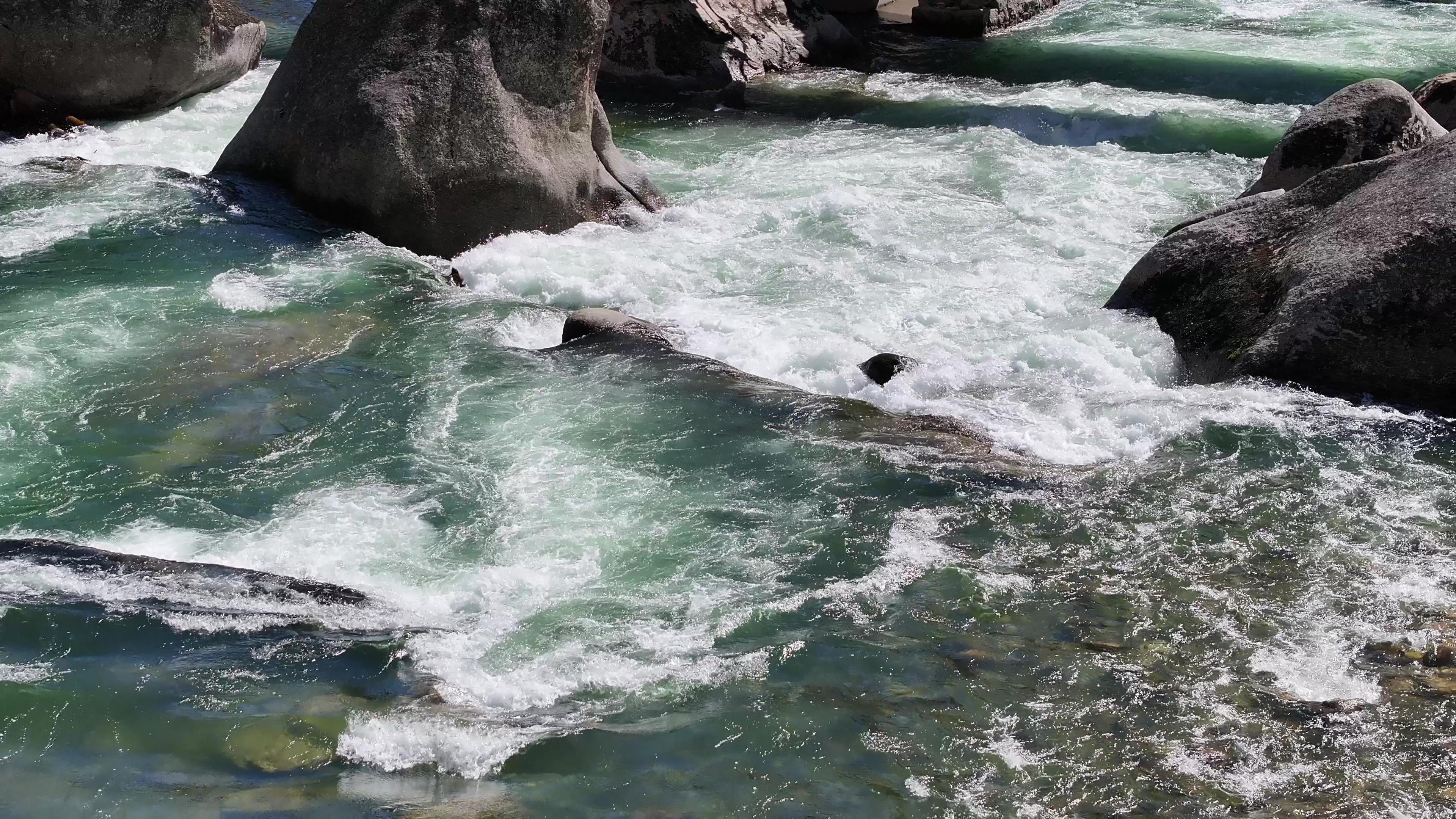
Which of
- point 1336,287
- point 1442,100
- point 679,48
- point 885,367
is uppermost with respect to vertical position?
point 1442,100

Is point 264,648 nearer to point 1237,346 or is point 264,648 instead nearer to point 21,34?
point 1237,346

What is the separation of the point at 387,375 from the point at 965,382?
3521 millimetres

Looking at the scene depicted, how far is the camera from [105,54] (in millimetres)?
12891

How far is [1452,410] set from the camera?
7.46m

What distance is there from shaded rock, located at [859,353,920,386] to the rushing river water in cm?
16

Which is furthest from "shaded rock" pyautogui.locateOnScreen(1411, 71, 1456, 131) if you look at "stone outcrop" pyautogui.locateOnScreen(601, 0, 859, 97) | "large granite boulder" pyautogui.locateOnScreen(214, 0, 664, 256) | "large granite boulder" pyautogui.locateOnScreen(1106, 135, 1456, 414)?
"stone outcrop" pyautogui.locateOnScreen(601, 0, 859, 97)

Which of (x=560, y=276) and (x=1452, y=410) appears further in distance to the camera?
(x=560, y=276)

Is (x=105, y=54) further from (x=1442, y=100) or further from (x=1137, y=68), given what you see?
(x=1137, y=68)

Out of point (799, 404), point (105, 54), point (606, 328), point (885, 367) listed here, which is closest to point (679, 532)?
point (799, 404)

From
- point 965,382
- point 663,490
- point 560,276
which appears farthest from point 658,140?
point 663,490

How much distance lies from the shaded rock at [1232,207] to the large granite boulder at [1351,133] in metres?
0.61

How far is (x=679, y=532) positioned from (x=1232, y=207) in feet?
17.0

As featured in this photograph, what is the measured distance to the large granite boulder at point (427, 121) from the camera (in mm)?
10062

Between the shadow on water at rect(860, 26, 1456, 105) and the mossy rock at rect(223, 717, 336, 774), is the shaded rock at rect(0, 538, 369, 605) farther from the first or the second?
the shadow on water at rect(860, 26, 1456, 105)
